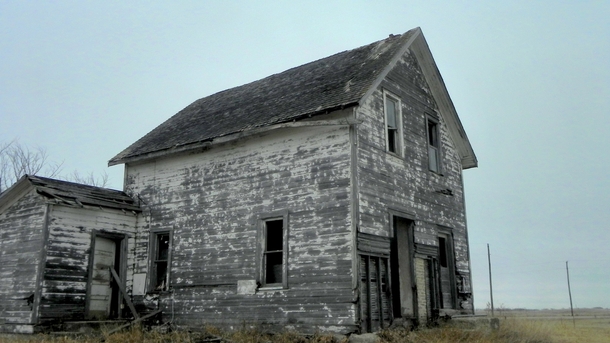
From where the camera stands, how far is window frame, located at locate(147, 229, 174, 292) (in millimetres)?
14140

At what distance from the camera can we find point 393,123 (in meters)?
13.7

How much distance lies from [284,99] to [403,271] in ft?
17.4

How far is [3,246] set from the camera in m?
14.1

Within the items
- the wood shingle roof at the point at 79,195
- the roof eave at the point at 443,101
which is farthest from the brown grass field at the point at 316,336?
the roof eave at the point at 443,101

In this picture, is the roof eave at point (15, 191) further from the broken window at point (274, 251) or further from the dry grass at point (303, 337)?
the broken window at point (274, 251)

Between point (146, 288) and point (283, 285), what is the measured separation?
4.46m

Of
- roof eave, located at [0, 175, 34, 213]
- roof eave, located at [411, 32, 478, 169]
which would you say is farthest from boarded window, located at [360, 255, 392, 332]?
roof eave, located at [0, 175, 34, 213]

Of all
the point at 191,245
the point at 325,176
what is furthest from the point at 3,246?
the point at 325,176

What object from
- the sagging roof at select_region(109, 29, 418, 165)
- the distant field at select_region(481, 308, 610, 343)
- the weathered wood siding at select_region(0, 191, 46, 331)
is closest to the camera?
the sagging roof at select_region(109, 29, 418, 165)

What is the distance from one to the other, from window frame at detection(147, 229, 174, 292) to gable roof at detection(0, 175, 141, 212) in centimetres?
101

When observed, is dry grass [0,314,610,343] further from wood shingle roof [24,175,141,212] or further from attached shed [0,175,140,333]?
wood shingle roof [24,175,141,212]

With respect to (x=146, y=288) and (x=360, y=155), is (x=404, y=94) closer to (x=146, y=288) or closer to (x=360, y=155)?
(x=360, y=155)

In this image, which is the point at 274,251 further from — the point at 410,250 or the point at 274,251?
the point at 410,250

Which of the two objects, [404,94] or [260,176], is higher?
[404,94]
